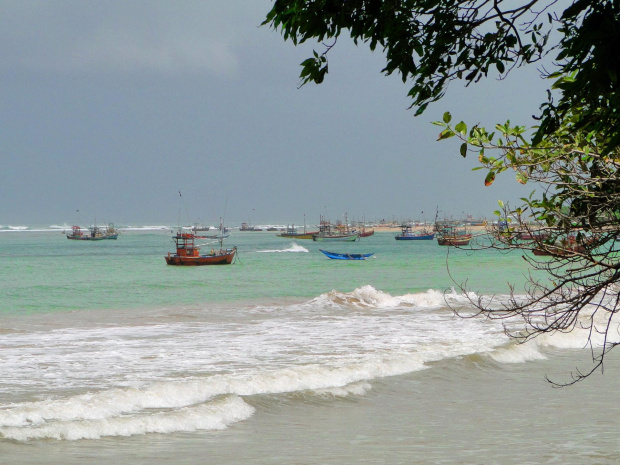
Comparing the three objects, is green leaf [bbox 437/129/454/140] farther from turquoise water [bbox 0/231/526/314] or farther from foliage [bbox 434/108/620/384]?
turquoise water [bbox 0/231/526/314]

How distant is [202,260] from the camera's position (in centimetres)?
5519

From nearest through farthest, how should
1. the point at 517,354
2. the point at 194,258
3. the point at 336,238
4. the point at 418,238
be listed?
1. the point at 517,354
2. the point at 194,258
3. the point at 336,238
4. the point at 418,238

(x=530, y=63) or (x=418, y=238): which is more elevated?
(x=530, y=63)

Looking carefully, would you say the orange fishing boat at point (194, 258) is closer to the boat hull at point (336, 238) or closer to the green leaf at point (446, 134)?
the green leaf at point (446, 134)

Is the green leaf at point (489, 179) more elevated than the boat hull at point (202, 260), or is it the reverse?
the green leaf at point (489, 179)

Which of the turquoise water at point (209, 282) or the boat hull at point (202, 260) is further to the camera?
the boat hull at point (202, 260)

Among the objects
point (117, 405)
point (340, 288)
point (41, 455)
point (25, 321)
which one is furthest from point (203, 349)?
point (340, 288)

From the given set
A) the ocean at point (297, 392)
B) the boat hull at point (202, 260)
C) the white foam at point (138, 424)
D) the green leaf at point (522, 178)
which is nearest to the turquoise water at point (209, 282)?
the boat hull at point (202, 260)

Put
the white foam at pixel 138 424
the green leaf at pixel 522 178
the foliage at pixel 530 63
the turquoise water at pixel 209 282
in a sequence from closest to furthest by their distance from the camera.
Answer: the foliage at pixel 530 63 → the green leaf at pixel 522 178 → the white foam at pixel 138 424 → the turquoise water at pixel 209 282

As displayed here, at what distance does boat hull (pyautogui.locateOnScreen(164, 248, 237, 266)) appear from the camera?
5456 centimetres

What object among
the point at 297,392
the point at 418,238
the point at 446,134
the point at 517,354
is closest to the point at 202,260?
the point at 517,354

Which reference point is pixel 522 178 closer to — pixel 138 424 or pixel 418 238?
pixel 138 424

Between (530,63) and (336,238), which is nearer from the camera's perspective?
(530,63)

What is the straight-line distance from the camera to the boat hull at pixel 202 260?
5456 cm
